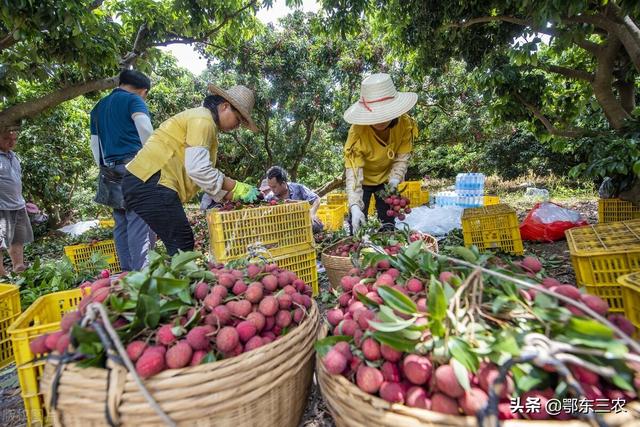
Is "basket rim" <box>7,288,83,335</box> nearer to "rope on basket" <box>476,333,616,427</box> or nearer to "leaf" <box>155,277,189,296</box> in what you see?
"leaf" <box>155,277,189,296</box>

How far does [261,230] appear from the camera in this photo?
2.16m

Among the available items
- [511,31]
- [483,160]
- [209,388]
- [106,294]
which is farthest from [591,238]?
[483,160]

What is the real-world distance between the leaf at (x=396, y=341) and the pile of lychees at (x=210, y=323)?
1.20 ft

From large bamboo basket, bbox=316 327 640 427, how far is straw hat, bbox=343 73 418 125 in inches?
73.4

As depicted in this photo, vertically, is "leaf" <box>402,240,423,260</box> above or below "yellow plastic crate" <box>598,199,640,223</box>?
above

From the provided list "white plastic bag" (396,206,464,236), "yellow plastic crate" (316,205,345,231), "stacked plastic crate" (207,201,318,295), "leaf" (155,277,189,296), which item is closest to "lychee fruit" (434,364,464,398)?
"leaf" (155,277,189,296)

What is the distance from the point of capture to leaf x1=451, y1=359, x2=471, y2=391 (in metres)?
0.71

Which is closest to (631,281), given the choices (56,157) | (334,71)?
(334,71)

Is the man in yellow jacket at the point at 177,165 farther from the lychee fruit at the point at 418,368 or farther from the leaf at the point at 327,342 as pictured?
the lychee fruit at the point at 418,368

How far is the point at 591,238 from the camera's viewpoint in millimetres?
1780

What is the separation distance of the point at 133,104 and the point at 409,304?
8.43 ft

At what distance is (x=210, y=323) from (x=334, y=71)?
735cm

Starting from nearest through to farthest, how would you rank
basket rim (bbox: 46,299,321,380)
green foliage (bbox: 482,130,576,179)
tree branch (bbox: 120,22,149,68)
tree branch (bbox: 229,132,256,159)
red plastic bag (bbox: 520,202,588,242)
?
basket rim (bbox: 46,299,321,380) → red plastic bag (bbox: 520,202,588,242) → tree branch (bbox: 120,22,149,68) → tree branch (bbox: 229,132,256,159) → green foliage (bbox: 482,130,576,179)

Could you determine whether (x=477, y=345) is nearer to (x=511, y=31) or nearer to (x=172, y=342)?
(x=172, y=342)
